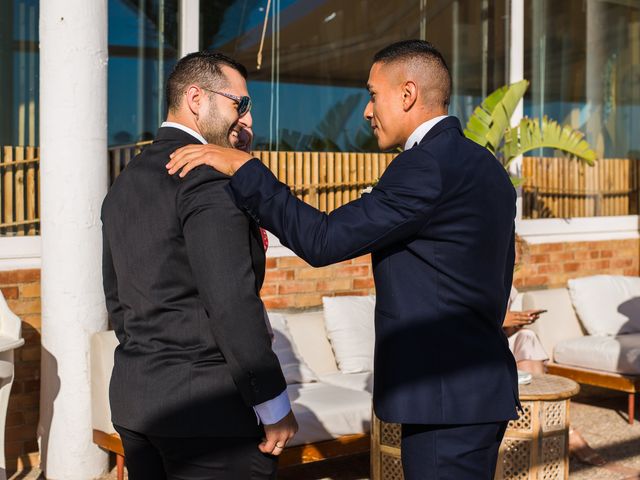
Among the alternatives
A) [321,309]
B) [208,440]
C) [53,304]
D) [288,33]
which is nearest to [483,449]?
[208,440]

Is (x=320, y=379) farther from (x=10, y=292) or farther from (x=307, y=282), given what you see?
(x=10, y=292)

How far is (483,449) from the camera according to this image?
2.50 metres

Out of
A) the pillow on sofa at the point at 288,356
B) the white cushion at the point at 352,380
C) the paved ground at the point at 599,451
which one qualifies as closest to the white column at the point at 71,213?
the paved ground at the point at 599,451

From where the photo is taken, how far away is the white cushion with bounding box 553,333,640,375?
677 centimetres

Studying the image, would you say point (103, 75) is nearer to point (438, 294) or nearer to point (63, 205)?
point (63, 205)

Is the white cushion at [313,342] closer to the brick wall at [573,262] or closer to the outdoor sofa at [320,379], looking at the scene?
the outdoor sofa at [320,379]

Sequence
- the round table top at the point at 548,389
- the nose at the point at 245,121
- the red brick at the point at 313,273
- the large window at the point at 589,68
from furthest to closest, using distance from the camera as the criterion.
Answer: the large window at the point at 589,68 < the red brick at the point at 313,273 < the round table top at the point at 548,389 < the nose at the point at 245,121

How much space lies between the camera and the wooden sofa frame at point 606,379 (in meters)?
6.63

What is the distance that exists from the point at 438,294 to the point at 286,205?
463mm

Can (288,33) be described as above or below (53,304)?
above

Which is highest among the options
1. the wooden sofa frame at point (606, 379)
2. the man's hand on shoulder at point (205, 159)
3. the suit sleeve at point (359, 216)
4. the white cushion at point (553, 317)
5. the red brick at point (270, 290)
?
the man's hand on shoulder at point (205, 159)

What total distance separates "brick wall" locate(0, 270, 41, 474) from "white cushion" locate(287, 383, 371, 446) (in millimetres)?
1526

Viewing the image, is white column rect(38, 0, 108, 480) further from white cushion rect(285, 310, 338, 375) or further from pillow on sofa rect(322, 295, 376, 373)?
pillow on sofa rect(322, 295, 376, 373)

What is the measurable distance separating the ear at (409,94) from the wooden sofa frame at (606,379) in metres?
4.73
